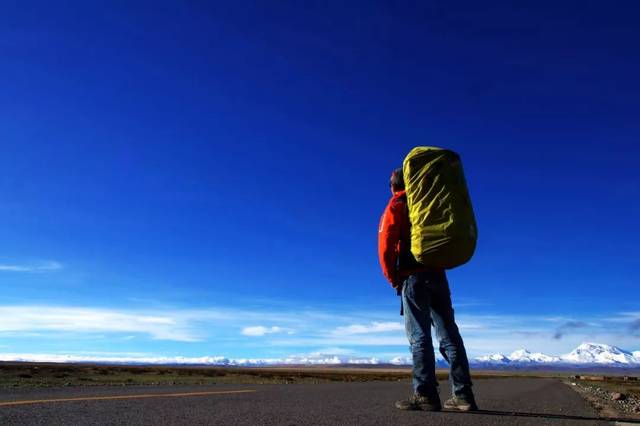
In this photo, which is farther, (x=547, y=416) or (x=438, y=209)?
(x=438, y=209)

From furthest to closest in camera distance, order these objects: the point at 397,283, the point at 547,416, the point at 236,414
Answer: the point at 397,283
the point at 547,416
the point at 236,414

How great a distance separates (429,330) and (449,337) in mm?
303

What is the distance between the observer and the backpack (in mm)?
5566

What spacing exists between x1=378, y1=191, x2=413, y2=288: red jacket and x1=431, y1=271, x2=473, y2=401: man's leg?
1.46 ft

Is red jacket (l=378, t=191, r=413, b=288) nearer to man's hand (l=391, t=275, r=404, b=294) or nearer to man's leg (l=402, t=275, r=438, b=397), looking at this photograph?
man's hand (l=391, t=275, r=404, b=294)

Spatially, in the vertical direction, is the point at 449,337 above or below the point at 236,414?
above

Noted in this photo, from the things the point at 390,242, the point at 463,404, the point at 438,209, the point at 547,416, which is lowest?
the point at 547,416

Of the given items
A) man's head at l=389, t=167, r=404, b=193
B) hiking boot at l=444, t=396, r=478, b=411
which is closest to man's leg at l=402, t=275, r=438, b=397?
hiking boot at l=444, t=396, r=478, b=411

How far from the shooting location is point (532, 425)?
4590 mm

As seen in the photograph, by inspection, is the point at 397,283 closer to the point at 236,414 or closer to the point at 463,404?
the point at 463,404

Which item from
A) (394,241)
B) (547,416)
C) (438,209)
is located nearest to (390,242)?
(394,241)

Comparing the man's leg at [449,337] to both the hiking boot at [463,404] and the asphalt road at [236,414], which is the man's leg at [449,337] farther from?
the asphalt road at [236,414]

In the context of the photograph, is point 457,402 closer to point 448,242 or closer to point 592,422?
point 592,422

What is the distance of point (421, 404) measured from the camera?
5531mm
